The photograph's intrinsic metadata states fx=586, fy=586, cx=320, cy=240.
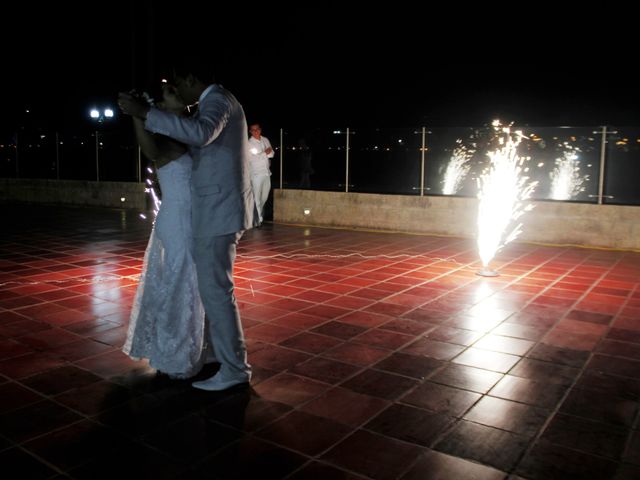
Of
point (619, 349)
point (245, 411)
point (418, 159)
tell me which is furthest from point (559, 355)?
point (418, 159)

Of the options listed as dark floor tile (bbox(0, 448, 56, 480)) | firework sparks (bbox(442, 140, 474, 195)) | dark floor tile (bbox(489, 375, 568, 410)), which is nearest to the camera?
dark floor tile (bbox(0, 448, 56, 480))

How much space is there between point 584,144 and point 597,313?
6159mm

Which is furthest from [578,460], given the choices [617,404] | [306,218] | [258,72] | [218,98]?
[258,72]

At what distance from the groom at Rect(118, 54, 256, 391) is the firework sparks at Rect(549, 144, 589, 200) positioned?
8641 millimetres

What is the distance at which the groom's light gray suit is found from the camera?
3324 mm

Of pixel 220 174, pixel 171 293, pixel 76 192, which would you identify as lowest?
pixel 171 293

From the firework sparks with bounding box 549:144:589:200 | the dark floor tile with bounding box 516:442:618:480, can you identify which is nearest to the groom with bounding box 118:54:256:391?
the dark floor tile with bounding box 516:442:618:480

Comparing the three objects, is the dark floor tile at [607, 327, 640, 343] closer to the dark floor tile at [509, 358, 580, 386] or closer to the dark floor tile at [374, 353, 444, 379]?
the dark floor tile at [509, 358, 580, 386]

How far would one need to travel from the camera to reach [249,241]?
9836mm

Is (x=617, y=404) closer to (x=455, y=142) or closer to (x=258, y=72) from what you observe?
(x=455, y=142)

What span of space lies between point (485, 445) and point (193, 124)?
2.20 meters

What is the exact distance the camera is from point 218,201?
11.0 ft

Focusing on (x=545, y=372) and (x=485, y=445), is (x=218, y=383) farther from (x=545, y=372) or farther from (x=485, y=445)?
(x=545, y=372)

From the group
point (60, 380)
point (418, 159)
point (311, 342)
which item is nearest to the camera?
point (60, 380)
